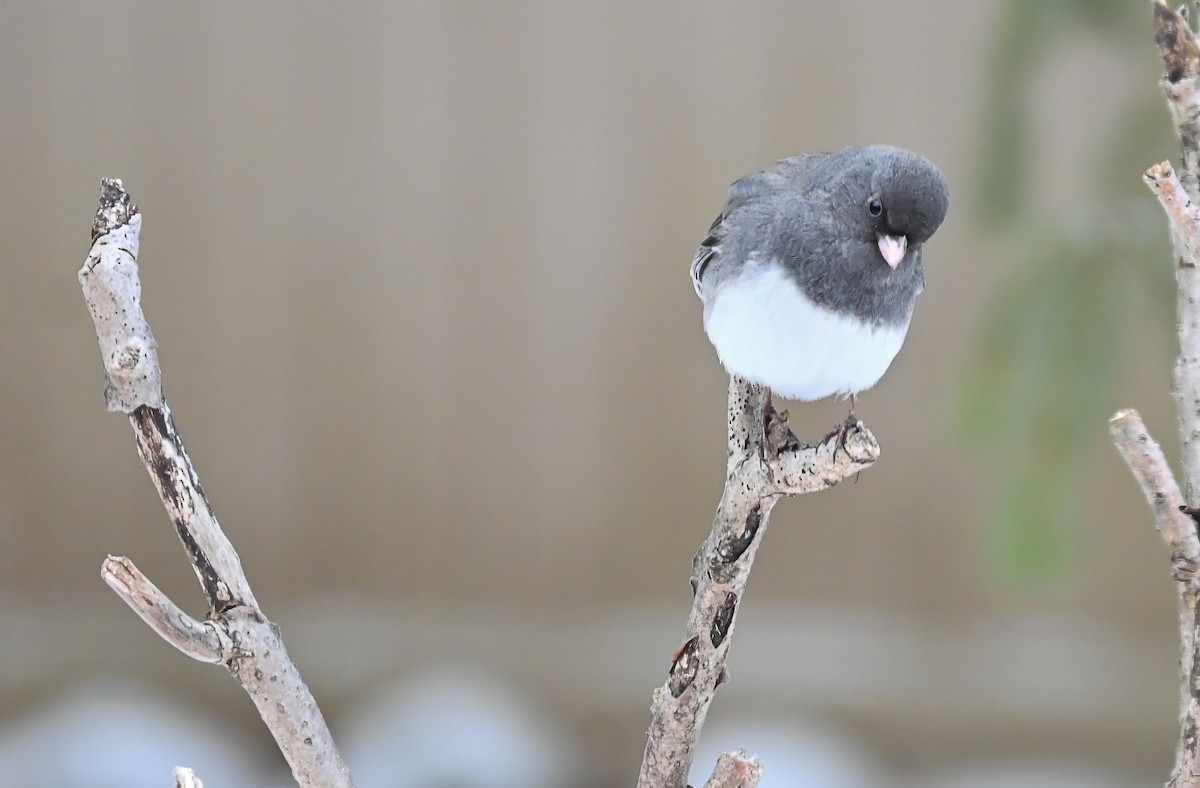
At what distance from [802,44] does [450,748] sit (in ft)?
3.40

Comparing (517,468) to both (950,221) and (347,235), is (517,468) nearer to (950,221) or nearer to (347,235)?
(347,235)

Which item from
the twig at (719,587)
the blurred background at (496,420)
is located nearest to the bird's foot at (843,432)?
the twig at (719,587)

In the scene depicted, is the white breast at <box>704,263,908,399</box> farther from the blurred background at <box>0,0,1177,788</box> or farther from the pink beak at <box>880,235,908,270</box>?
the blurred background at <box>0,0,1177,788</box>

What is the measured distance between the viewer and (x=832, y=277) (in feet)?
2.46

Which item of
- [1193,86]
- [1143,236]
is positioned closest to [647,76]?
[1143,236]

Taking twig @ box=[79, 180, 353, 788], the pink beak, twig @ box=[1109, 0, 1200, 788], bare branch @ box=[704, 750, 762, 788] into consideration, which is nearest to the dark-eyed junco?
the pink beak

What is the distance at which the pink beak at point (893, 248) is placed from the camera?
2.41ft

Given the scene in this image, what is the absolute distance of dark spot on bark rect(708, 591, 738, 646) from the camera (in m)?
0.74

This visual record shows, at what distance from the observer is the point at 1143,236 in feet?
3.39

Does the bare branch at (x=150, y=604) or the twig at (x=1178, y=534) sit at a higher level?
the twig at (x=1178, y=534)

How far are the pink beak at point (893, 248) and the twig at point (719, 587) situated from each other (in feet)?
0.41

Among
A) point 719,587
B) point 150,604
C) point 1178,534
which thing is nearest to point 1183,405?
point 1178,534

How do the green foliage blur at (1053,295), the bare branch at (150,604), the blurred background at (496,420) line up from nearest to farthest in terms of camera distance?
1. the bare branch at (150,604)
2. the green foliage blur at (1053,295)
3. the blurred background at (496,420)

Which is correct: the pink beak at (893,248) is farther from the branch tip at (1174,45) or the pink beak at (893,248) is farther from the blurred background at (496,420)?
the blurred background at (496,420)
